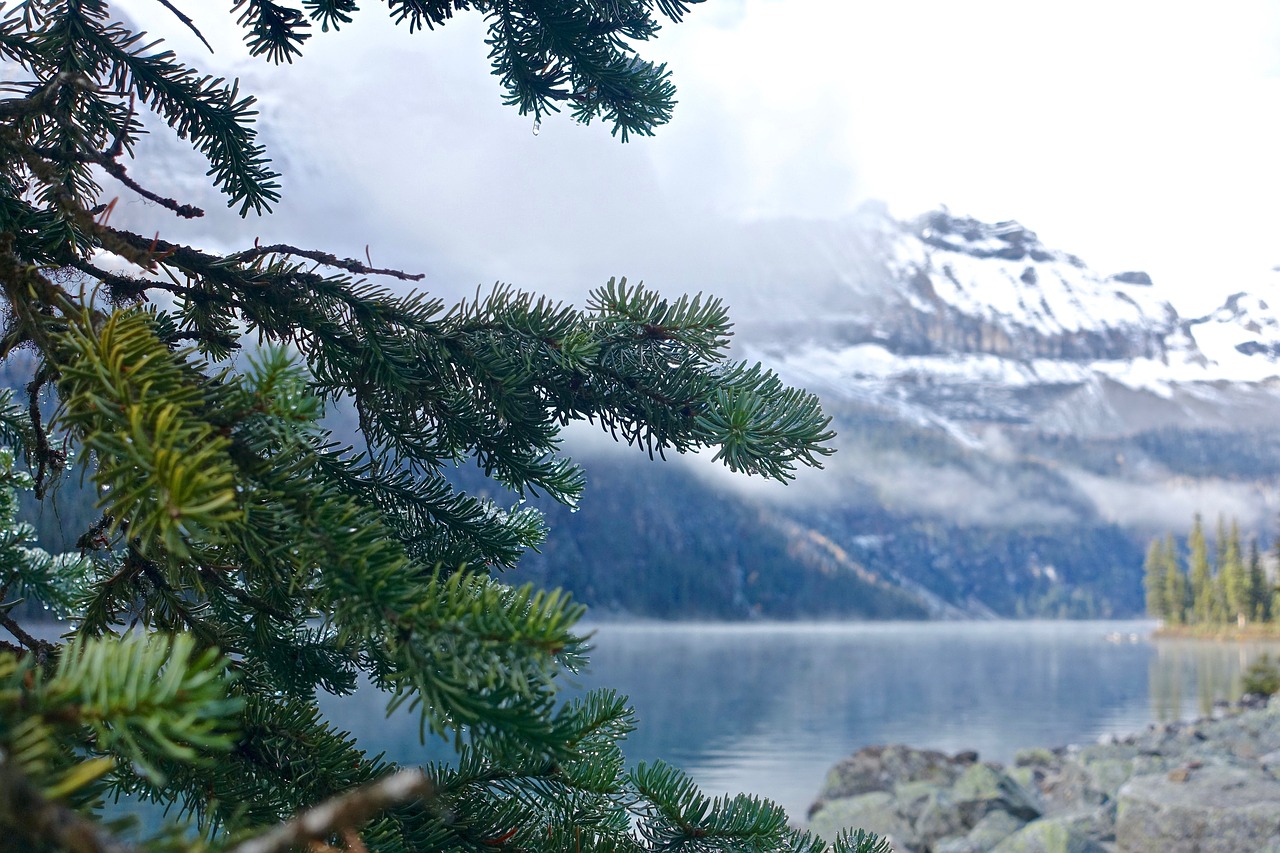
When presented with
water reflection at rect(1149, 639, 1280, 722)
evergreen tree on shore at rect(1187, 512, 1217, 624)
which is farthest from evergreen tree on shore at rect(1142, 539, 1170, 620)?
water reflection at rect(1149, 639, 1280, 722)

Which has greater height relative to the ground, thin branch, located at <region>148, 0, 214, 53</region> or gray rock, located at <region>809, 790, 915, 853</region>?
thin branch, located at <region>148, 0, 214, 53</region>

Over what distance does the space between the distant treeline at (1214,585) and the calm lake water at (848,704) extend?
6.62 m

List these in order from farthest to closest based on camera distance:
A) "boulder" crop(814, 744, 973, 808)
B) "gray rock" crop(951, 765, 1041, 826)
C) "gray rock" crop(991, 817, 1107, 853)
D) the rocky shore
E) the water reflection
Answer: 1. the water reflection
2. "boulder" crop(814, 744, 973, 808)
3. "gray rock" crop(951, 765, 1041, 826)
4. "gray rock" crop(991, 817, 1107, 853)
5. the rocky shore

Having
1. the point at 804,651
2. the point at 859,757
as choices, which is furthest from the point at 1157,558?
the point at 859,757

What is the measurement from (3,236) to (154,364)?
0.48 m

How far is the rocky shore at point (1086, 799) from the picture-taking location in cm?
1334

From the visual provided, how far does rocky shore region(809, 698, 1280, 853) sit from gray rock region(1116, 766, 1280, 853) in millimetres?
14

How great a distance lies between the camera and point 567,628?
1324mm

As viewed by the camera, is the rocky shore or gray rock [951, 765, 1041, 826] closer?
the rocky shore

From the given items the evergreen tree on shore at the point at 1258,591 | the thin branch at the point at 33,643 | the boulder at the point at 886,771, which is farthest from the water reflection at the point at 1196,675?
the thin branch at the point at 33,643

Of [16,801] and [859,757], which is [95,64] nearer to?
[16,801]

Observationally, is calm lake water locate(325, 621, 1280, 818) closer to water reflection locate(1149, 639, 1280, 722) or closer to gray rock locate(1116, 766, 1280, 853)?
water reflection locate(1149, 639, 1280, 722)

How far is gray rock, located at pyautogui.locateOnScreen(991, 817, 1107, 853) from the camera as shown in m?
14.5

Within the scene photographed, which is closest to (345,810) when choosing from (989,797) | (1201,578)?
(989,797)
